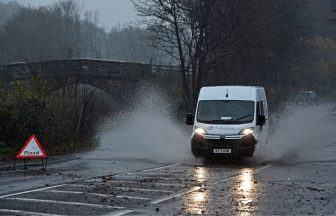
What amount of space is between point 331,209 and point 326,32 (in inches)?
3600

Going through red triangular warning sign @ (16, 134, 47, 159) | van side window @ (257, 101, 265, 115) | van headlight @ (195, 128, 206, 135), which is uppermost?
van side window @ (257, 101, 265, 115)

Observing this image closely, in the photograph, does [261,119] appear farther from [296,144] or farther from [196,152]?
[296,144]

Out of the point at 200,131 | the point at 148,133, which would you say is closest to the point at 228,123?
the point at 200,131

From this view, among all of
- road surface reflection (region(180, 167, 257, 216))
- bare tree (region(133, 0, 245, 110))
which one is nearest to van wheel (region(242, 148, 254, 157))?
road surface reflection (region(180, 167, 257, 216))


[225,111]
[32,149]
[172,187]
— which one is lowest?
[172,187]

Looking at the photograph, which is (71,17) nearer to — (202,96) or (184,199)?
(202,96)

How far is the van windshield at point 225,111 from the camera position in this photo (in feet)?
64.4

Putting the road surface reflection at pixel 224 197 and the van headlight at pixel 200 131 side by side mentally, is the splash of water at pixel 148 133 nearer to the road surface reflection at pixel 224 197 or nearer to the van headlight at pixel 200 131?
the van headlight at pixel 200 131

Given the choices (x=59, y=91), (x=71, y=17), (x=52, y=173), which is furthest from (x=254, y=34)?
(x=71, y=17)

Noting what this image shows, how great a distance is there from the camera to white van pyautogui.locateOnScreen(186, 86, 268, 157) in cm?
1892

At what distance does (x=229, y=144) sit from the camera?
61.9ft

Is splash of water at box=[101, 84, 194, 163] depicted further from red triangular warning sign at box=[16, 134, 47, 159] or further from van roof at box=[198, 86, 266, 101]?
red triangular warning sign at box=[16, 134, 47, 159]

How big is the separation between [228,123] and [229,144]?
0.83m

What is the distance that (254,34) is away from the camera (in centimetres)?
4028
